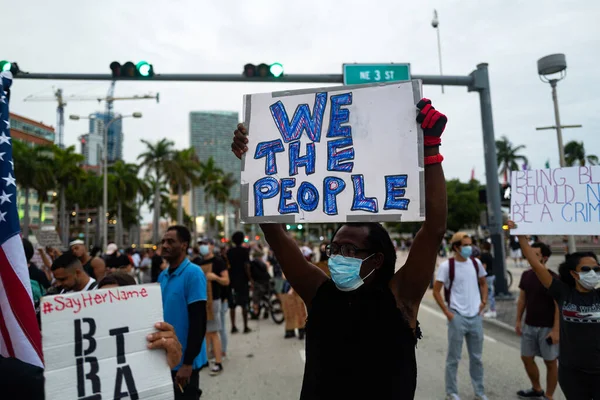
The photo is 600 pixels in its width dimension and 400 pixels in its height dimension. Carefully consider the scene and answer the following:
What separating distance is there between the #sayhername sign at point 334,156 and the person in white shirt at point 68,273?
2.19 metres

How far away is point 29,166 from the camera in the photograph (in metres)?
40.4

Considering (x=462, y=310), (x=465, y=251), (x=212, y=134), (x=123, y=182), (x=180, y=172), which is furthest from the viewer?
(x=212, y=134)

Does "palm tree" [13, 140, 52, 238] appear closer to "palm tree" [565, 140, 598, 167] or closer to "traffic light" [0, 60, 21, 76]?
"traffic light" [0, 60, 21, 76]

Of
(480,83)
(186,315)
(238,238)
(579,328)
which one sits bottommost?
(579,328)

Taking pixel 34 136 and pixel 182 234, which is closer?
pixel 182 234

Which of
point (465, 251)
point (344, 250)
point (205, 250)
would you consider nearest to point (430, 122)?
point (344, 250)

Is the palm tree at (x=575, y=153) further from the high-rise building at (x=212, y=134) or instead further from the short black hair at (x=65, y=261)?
the high-rise building at (x=212, y=134)

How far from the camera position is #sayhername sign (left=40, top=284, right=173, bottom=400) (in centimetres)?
203

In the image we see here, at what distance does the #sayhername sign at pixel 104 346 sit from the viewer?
2.03 m

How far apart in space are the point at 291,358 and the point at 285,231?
5514 mm

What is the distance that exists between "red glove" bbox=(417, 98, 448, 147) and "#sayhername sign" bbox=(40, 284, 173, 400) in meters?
1.64

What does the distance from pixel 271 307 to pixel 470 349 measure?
260 inches

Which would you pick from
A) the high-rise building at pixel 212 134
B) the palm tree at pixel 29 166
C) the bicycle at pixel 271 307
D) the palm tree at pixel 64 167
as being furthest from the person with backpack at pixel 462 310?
the high-rise building at pixel 212 134

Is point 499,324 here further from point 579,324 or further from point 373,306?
point 373,306
